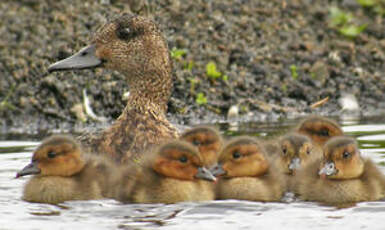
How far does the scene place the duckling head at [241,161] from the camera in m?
6.39

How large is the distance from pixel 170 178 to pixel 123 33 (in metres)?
2.04

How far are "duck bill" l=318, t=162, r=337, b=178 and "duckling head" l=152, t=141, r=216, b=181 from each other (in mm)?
778

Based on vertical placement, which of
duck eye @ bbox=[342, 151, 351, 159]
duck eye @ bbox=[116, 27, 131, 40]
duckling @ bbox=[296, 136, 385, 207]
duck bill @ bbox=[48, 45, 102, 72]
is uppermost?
duck eye @ bbox=[116, 27, 131, 40]

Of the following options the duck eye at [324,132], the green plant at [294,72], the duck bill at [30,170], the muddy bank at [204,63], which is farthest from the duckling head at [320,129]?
the green plant at [294,72]

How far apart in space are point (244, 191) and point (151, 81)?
1902 millimetres

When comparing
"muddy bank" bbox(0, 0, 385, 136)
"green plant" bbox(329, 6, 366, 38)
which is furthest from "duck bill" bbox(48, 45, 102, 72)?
"green plant" bbox(329, 6, 366, 38)

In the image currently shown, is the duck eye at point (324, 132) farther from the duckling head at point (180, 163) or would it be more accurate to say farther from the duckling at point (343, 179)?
the duckling head at point (180, 163)

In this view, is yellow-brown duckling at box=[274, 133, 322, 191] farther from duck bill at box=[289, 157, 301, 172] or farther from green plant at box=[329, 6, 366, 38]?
green plant at box=[329, 6, 366, 38]

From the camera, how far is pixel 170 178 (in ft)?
20.4

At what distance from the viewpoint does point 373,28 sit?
14.8 m

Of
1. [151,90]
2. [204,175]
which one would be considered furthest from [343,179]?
[151,90]

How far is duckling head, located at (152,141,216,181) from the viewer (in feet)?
20.3

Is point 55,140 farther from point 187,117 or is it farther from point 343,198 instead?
point 187,117

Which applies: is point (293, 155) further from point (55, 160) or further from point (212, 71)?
point (212, 71)
